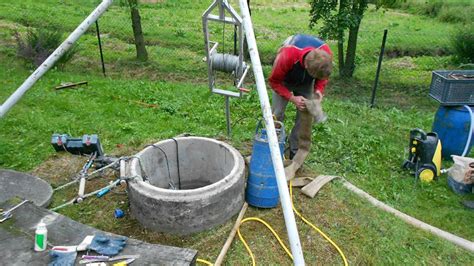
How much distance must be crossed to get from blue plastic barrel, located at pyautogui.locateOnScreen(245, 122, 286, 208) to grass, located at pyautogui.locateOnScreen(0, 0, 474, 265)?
122 millimetres

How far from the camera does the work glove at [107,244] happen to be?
2.71m

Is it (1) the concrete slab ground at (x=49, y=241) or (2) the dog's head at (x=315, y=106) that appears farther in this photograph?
(2) the dog's head at (x=315, y=106)

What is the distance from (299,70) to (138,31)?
5.32 m

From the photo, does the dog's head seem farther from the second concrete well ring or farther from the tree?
the tree

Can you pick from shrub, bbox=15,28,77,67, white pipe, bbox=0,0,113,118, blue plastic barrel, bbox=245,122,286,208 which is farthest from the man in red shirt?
shrub, bbox=15,28,77,67

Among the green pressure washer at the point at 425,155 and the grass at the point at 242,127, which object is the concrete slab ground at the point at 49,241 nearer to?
the grass at the point at 242,127

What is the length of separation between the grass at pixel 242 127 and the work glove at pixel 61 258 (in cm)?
100

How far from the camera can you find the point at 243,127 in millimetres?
5758

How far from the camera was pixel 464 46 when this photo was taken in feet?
30.7

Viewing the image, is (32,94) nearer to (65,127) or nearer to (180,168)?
(65,127)

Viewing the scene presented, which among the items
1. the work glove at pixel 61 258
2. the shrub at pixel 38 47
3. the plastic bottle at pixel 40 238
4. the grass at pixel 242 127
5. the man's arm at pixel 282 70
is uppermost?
the man's arm at pixel 282 70

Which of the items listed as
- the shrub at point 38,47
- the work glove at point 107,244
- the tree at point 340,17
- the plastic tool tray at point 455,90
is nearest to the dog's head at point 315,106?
the plastic tool tray at point 455,90

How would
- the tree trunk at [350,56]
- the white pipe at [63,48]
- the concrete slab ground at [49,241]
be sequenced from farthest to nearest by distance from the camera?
the tree trunk at [350,56] → the white pipe at [63,48] → the concrete slab ground at [49,241]

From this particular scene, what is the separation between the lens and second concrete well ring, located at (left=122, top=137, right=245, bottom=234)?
3496 mm
